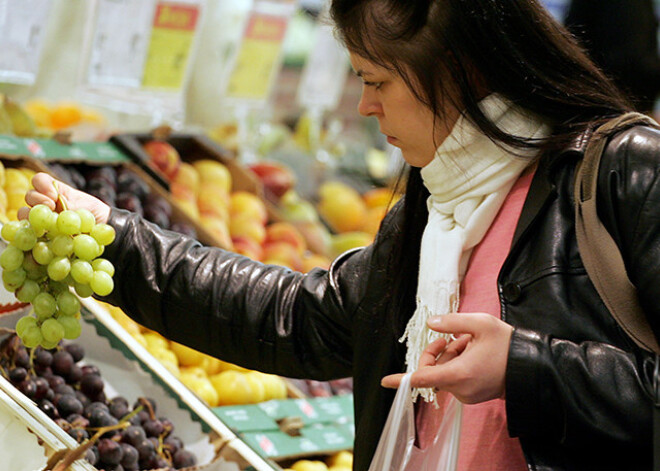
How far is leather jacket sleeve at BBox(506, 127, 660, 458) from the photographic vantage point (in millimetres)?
1235

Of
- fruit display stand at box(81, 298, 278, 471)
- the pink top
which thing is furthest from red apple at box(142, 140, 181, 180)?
the pink top

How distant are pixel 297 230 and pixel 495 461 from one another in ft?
6.97

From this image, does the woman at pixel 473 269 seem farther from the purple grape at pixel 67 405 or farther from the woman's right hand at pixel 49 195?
the purple grape at pixel 67 405

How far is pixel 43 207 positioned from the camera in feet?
4.43

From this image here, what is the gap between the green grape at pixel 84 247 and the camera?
1351mm

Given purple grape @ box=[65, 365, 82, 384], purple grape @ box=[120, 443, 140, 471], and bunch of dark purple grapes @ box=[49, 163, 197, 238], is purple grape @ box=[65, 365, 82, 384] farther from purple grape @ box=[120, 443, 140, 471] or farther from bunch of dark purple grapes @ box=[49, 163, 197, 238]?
bunch of dark purple grapes @ box=[49, 163, 197, 238]

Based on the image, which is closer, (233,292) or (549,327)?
(549,327)

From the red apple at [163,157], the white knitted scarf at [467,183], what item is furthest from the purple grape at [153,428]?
the red apple at [163,157]

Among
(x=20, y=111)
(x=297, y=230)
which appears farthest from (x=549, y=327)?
(x=297, y=230)

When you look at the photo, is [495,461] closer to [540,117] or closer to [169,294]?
[540,117]

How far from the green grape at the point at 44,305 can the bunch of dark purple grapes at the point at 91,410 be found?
0.94 ft

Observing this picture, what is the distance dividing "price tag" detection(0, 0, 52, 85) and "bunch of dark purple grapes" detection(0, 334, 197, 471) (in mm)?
1221

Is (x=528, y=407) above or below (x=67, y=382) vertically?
above

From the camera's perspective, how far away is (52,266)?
4.39 feet
